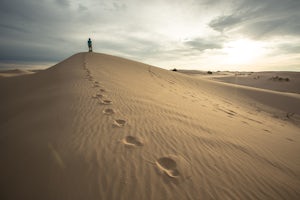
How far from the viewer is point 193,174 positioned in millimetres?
1956

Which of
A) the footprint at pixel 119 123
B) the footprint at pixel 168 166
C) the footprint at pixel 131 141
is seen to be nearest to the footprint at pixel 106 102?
the footprint at pixel 119 123

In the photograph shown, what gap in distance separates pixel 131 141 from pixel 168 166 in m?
0.77

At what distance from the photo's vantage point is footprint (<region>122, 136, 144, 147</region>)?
2.45 meters

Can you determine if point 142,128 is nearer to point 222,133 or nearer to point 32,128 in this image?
point 222,133

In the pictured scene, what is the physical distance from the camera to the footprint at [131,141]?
8.02 feet

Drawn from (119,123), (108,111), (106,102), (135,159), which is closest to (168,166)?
(135,159)

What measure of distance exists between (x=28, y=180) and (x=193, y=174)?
6.32 feet

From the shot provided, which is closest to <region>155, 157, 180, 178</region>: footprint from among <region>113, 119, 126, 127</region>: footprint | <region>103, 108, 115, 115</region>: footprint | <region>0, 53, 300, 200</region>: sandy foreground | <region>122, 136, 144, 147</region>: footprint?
<region>0, 53, 300, 200</region>: sandy foreground

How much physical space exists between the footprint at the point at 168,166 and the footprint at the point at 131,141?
47 cm

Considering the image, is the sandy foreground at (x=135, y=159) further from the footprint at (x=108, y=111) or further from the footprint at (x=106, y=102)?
the footprint at (x=106, y=102)

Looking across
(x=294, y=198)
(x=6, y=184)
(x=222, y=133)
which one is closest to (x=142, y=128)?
(x=222, y=133)

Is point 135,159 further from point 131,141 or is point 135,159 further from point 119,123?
point 119,123

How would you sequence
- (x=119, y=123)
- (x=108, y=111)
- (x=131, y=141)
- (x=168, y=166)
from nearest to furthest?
(x=168, y=166) → (x=131, y=141) → (x=119, y=123) → (x=108, y=111)

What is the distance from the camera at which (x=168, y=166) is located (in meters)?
2.07
